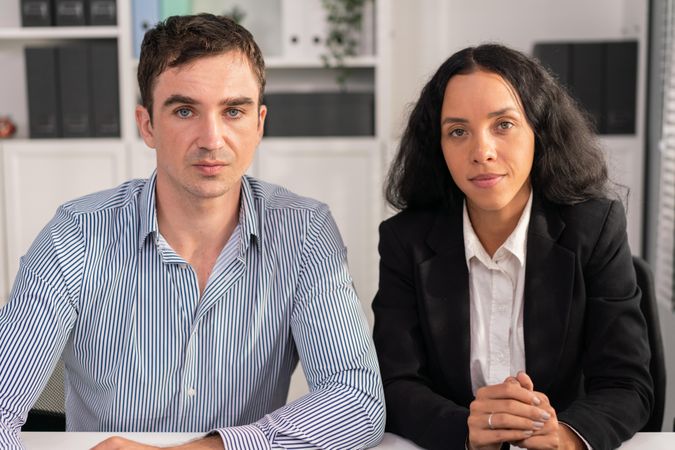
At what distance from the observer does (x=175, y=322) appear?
1.54 metres

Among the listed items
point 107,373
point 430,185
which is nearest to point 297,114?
point 430,185

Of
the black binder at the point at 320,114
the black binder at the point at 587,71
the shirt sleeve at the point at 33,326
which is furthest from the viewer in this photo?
the black binder at the point at 320,114

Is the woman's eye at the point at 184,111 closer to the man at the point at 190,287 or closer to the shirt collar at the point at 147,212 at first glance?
the man at the point at 190,287

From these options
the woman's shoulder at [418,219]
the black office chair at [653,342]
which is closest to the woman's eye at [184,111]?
the woman's shoulder at [418,219]

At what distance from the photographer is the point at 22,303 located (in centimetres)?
148

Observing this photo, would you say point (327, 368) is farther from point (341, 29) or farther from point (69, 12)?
point (69, 12)

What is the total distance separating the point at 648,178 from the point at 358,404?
2731 mm

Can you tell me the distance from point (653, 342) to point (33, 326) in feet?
3.70

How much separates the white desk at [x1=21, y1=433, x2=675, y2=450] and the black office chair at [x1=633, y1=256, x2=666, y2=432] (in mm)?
248

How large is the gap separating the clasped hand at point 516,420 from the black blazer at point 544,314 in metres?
0.12

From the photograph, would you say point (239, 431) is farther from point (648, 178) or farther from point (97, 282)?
point (648, 178)

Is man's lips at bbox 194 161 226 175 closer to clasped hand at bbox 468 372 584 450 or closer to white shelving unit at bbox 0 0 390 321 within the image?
clasped hand at bbox 468 372 584 450

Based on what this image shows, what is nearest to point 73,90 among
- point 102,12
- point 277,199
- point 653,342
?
point 102,12

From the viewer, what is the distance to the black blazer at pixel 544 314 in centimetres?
154
